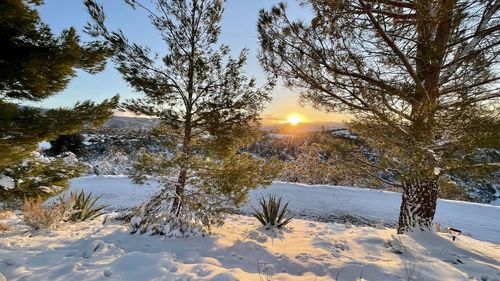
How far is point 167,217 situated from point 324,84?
3444 mm

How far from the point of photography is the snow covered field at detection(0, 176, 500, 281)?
11.2 ft

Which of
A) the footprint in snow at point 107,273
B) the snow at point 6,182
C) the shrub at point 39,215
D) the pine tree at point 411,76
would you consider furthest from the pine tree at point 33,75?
the pine tree at point 411,76

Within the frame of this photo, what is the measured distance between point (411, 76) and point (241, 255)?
3.50 meters

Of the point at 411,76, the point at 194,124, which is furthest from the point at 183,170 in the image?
the point at 411,76

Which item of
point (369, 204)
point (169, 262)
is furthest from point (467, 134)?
point (369, 204)

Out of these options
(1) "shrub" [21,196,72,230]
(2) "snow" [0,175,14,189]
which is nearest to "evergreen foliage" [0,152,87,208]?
(2) "snow" [0,175,14,189]

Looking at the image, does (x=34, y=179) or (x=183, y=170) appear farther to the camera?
(x=183, y=170)

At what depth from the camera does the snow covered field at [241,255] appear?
3422 mm

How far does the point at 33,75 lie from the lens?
12.3 ft

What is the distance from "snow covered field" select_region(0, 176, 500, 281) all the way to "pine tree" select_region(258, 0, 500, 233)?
946 mm

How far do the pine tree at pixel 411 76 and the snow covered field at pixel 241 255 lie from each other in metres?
0.95

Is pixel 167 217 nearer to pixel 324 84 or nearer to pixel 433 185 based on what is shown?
pixel 324 84

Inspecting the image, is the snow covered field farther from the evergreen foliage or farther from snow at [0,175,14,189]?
snow at [0,175,14,189]

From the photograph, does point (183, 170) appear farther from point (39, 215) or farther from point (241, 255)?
point (39, 215)
